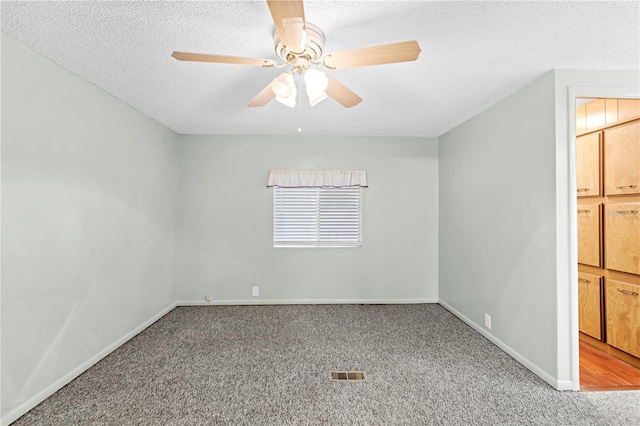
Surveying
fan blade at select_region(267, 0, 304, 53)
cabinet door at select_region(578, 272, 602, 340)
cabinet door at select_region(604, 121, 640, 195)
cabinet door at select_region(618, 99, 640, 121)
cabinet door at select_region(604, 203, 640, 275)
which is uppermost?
cabinet door at select_region(618, 99, 640, 121)

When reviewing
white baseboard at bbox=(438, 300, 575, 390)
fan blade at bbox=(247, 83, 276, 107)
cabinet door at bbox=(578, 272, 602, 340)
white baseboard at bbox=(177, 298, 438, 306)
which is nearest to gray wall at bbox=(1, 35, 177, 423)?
white baseboard at bbox=(177, 298, 438, 306)

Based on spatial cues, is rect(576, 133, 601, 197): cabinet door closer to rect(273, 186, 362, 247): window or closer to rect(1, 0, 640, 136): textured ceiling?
rect(1, 0, 640, 136): textured ceiling

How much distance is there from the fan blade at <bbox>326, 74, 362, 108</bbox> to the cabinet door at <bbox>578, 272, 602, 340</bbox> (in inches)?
112

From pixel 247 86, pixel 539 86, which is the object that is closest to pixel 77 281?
pixel 247 86

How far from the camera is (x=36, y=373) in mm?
2094

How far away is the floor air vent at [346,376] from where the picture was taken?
7.89 ft

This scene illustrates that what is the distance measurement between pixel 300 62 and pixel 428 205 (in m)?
3.25

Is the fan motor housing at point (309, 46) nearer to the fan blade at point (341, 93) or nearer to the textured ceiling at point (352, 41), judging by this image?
the textured ceiling at point (352, 41)

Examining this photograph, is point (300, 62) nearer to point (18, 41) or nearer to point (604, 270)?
point (18, 41)

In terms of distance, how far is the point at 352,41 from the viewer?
194 cm

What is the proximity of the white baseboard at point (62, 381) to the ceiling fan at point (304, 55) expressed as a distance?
7.66 ft

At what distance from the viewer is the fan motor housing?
1709 mm

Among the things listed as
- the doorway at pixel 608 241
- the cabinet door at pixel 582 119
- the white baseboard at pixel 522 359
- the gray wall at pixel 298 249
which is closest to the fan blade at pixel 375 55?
the doorway at pixel 608 241

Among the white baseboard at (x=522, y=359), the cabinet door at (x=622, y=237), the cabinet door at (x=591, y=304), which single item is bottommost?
the white baseboard at (x=522, y=359)
